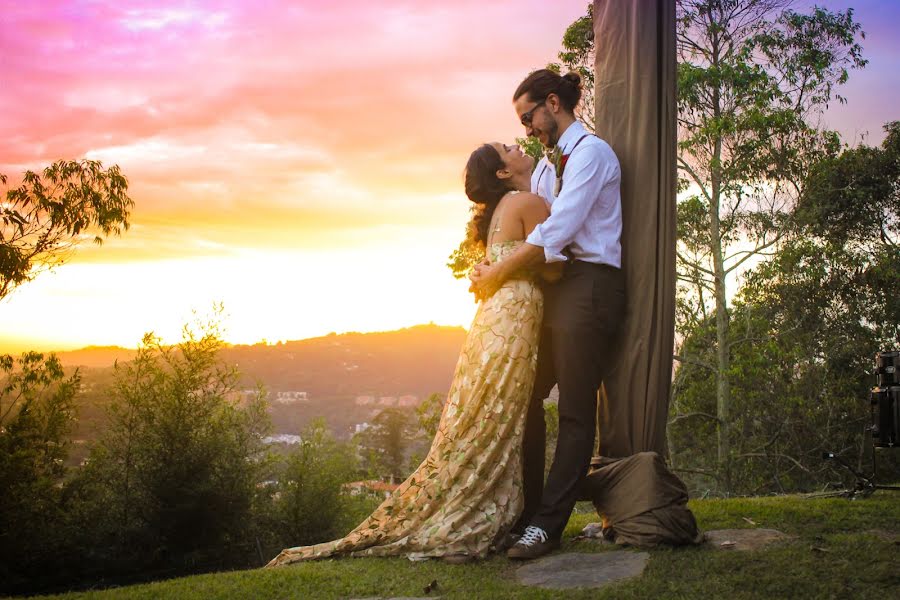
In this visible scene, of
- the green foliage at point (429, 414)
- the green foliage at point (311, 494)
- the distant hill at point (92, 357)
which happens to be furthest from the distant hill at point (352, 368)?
the green foliage at point (311, 494)

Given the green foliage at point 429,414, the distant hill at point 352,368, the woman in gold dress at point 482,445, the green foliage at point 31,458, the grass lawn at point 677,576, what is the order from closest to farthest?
the grass lawn at point 677,576 < the woman in gold dress at point 482,445 < the green foliage at point 31,458 < the green foliage at point 429,414 < the distant hill at point 352,368

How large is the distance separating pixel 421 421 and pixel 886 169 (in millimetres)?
11227

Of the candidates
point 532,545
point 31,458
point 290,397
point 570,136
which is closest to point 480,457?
point 532,545

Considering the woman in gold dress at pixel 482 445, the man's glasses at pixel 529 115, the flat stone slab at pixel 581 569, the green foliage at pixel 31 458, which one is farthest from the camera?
the green foliage at pixel 31 458

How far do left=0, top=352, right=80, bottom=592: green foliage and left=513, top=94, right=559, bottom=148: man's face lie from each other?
23.0 feet

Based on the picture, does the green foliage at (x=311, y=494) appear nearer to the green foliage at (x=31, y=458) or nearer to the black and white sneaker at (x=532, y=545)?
the green foliage at (x=31, y=458)

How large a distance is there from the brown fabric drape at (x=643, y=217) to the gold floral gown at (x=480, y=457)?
445 mm

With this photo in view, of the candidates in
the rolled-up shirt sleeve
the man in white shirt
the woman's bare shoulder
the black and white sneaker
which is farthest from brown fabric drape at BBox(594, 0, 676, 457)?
the black and white sneaker

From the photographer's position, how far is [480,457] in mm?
3568

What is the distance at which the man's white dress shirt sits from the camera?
3379 millimetres

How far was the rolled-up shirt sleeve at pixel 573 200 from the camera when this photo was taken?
3.37 metres

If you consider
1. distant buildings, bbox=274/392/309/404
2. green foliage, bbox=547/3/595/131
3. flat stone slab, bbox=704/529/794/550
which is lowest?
distant buildings, bbox=274/392/309/404

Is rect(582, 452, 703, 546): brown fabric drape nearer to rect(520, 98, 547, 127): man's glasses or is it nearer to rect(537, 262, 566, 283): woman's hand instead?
rect(537, 262, 566, 283): woman's hand

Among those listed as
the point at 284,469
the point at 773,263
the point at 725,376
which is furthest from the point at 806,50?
the point at 284,469
